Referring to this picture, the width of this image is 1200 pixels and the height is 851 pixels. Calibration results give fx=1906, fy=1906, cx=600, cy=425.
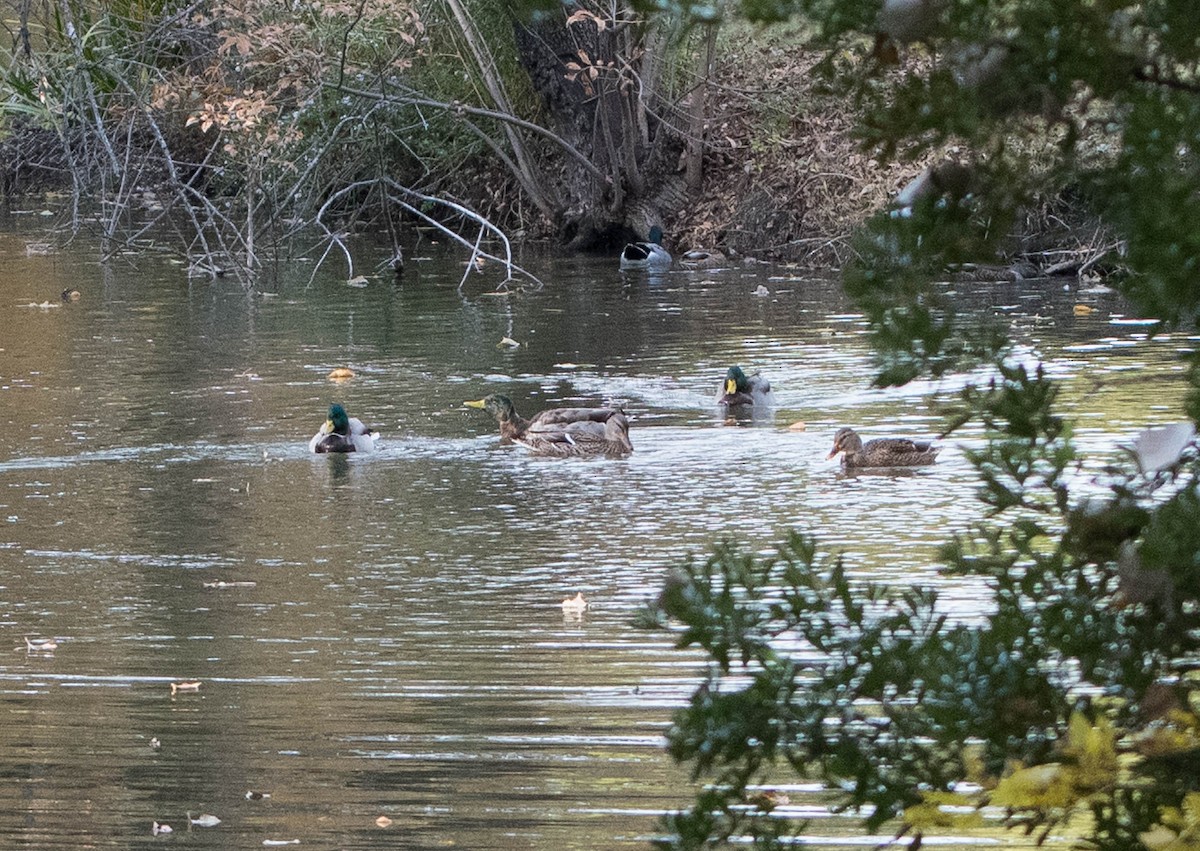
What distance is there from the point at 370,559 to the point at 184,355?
737 cm

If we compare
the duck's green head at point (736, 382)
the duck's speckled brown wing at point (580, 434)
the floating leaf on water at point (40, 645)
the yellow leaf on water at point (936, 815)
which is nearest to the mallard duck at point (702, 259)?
the duck's green head at point (736, 382)

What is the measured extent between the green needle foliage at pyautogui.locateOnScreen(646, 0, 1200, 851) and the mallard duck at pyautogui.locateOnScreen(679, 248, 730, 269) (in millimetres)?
20898

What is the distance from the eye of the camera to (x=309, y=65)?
18.0m

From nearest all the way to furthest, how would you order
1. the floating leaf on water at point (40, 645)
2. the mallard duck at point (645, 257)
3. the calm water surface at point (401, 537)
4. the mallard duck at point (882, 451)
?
the calm water surface at point (401, 537), the floating leaf on water at point (40, 645), the mallard duck at point (882, 451), the mallard duck at point (645, 257)

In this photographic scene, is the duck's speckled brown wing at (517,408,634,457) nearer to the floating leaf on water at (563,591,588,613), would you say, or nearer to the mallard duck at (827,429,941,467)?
the mallard duck at (827,429,941,467)

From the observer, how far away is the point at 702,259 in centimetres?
2405

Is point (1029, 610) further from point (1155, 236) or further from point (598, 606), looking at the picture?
point (598, 606)

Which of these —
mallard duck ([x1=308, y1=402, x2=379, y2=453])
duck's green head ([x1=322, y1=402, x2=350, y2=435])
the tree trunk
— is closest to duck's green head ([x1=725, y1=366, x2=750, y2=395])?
mallard duck ([x1=308, y1=402, x2=379, y2=453])

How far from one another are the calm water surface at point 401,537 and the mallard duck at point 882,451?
0.12 metres

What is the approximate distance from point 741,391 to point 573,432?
1615mm

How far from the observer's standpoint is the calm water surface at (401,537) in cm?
586

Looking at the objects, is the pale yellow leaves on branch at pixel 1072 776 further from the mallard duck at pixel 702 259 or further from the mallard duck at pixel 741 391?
the mallard duck at pixel 702 259

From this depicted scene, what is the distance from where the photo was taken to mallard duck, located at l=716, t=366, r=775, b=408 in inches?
504

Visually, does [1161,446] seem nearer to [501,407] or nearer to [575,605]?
[575,605]
